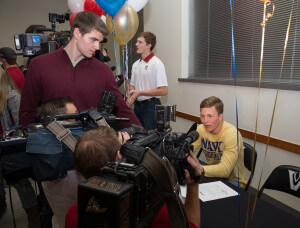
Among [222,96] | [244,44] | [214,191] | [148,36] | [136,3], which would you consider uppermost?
[136,3]

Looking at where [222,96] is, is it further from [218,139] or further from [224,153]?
[224,153]

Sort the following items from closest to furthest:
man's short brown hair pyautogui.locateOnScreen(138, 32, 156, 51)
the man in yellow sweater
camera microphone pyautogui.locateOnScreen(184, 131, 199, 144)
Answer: camera microphone pyautogui.locateOnScreen(184, 131, 199, 144), the man in yellow sweater, man's short brown hair pyautogui.locateOnScreen(138, 32, 156, 51)

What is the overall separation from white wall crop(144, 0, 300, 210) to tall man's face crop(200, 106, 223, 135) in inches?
9.6

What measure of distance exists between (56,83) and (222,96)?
6.15 ft

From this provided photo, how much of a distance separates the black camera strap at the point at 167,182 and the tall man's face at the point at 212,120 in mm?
1334

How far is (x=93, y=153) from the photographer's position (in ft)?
2.40

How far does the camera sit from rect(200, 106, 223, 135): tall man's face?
188cm

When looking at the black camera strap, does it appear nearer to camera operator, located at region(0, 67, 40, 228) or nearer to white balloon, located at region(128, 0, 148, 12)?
camera operator, located at region(0, 67, 40, 228)

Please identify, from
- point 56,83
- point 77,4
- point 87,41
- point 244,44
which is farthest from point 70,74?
point 244,44

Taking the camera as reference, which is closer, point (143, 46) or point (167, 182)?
point (167, 182)

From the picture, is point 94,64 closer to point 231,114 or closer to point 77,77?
point 77,77

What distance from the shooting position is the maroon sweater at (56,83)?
148 centimetres

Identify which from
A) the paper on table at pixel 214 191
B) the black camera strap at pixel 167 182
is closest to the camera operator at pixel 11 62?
the paper on table at pixel 214 191

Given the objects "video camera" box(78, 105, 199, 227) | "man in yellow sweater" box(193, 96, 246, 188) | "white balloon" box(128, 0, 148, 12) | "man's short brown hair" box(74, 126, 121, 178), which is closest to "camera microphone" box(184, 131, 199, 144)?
"video camera" box(78, 105, 199, 227)
